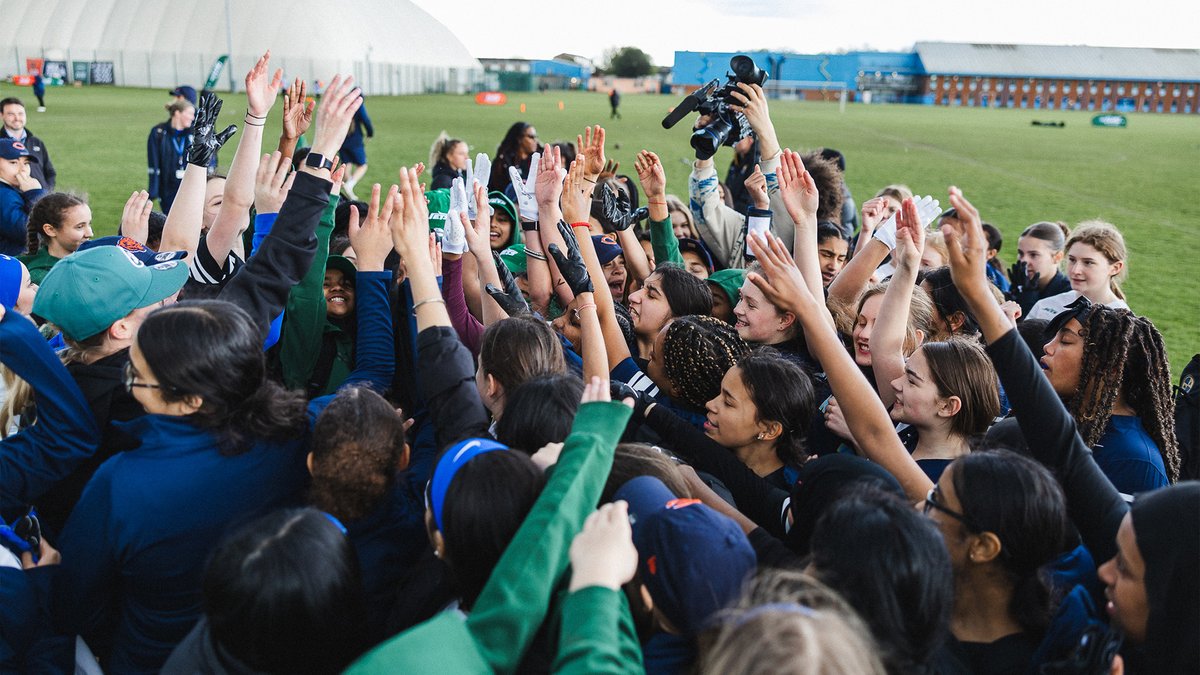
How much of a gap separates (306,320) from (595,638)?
227 centimetres

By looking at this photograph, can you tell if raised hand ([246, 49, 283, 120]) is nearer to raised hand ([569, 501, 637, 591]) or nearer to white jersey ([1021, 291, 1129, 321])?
raised hand ([569, 501, 637, 591])

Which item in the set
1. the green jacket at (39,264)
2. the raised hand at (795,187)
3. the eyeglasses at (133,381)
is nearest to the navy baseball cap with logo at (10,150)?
the green jacket at (39,264)

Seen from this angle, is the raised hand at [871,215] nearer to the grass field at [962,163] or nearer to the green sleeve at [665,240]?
the green sleeve at [665,240]

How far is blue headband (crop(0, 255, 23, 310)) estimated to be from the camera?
3039mm

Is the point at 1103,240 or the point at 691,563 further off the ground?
the point at 1103,240

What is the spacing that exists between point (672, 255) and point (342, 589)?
3.56 m

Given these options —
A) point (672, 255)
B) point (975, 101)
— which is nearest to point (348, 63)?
point (975, 101)

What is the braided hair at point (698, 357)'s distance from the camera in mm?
3074

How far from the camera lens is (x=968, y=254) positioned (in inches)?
88.7

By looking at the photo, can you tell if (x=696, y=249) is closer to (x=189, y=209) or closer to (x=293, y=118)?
(x=293, y=118)

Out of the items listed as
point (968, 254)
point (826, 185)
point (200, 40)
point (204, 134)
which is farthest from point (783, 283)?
point (200, 40)

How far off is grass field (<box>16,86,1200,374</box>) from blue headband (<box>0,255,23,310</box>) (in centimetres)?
802

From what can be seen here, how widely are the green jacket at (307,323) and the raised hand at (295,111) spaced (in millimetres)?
628

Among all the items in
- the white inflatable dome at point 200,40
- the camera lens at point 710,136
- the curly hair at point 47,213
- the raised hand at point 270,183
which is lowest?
the curly hair at point 47,213
